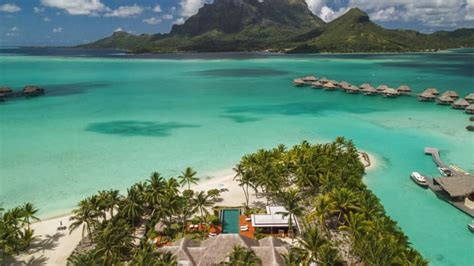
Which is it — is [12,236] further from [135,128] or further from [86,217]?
[135,128]

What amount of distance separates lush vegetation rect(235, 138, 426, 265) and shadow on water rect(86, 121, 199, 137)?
2591 cm

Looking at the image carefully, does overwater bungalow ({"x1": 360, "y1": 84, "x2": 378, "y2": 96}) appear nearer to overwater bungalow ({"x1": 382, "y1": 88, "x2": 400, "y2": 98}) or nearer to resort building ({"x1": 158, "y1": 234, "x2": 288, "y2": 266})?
overwater bungalow ({"x1": 382, "y1": 88, "x2": 400, "y2": 98})

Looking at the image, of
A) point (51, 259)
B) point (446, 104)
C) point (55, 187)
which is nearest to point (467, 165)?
point (446, 104)

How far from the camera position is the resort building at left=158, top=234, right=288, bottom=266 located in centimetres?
2084

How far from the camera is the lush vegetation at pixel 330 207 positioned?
19500mm

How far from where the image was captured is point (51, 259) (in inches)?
926

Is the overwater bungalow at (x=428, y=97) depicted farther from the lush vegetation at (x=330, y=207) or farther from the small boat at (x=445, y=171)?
the lush vegetation at (x=330, y=207)

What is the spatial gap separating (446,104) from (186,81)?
2962 inches

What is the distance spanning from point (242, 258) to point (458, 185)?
76.3 ft

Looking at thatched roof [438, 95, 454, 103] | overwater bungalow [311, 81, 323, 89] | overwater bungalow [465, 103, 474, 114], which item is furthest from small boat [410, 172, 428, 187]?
overwater bungalow [311, 81, 323, 89]

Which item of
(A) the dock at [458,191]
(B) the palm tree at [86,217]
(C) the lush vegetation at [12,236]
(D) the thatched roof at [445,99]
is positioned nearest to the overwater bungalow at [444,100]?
(D) the thatched roof at [445,99]

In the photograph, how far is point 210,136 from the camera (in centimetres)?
5206

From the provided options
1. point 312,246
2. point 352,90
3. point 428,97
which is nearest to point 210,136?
point 312,246

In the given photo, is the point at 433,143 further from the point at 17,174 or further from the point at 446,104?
the point at 17,174
